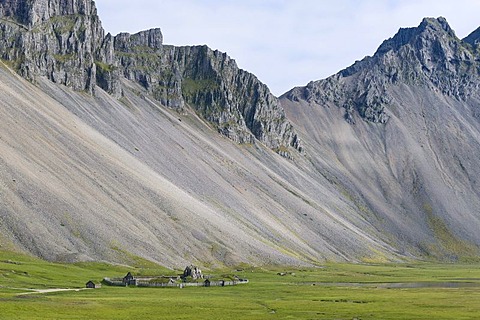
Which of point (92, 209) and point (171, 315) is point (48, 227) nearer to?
point (92, 209)

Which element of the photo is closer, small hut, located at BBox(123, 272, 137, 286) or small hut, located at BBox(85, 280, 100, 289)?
small hut, located at BBox(85, 280, 100, 289)

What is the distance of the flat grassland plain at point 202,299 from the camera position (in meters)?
90.2

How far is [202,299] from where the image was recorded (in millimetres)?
114000

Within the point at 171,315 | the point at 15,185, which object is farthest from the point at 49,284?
the point at 15,185

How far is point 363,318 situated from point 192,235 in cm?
10345

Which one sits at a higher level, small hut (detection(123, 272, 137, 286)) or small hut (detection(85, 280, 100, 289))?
small hut (detection(85, 280, 100, 289))

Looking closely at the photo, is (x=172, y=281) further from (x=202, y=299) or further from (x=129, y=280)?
(x=202, y=299)

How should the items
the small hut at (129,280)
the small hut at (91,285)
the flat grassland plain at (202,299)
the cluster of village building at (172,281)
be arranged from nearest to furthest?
the flat grassland plain at (202,299)
the small hut at (91,285)
the cluster of village building at (172,281)
the small hut at (129,280)

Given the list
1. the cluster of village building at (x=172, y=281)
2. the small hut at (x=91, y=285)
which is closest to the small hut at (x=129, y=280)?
the cluster of village building at (x=172, y=281)

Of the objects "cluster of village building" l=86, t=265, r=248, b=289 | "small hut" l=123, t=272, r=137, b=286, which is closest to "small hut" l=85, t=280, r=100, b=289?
"cluster of village building" l=86, t=265, r=248, b=289

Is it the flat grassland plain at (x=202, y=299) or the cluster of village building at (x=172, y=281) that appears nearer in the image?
the flat grassland plain at (x=202, y=299)

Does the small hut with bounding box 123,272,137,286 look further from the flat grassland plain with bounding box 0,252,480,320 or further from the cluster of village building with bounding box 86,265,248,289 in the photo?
the flat grassland plain with bounding box 0,252,480,320

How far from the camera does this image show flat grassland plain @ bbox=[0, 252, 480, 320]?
296 feet

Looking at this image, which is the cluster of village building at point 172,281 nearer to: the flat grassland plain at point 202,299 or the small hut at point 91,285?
the small hut at point 91,285
